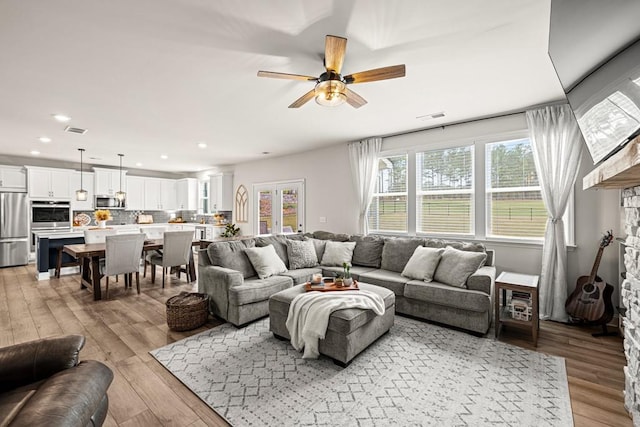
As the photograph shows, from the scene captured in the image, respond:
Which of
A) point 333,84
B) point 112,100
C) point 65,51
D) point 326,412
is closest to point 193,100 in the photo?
point 112,100

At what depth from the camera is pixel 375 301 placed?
8.93 ft

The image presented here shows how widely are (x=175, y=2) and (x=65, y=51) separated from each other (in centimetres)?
131

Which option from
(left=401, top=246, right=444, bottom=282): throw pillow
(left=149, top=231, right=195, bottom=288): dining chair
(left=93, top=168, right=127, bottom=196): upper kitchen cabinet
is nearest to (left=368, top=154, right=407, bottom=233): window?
(left=401, top=246, right=444, bottom=282): throw pillow

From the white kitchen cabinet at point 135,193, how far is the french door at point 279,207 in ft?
12.8

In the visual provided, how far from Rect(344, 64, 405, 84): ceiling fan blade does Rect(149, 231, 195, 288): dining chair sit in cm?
398

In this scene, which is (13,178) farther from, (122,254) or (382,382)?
(382,382)

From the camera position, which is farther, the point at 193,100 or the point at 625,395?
the point at 193,100

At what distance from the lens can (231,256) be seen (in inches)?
145

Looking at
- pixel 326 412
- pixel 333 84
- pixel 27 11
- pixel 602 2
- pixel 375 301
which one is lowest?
pixel 326 412

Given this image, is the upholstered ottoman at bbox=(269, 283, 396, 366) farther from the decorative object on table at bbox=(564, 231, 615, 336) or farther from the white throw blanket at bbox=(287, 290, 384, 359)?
the decorative object on table at bbox=(564, 231, 615, 336)

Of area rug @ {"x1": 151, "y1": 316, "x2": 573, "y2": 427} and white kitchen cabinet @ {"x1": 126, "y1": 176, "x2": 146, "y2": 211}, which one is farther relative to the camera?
white kitchen cabinet @ {"x1": 126, "y1": 176, "x2": 146, "y2": 211}

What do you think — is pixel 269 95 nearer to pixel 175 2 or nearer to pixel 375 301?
pixel 175 2

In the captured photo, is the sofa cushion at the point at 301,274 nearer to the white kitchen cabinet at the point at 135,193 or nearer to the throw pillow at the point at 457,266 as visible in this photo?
the throw pillow at the point at 457,266

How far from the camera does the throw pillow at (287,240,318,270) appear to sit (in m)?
4.25
